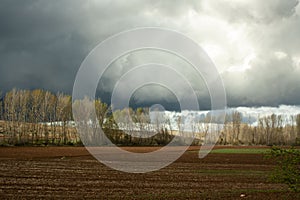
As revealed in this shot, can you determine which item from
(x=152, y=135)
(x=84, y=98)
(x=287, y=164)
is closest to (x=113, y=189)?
(x=287, y=164)

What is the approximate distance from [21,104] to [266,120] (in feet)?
414

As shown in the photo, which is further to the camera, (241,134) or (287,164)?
(241,134)

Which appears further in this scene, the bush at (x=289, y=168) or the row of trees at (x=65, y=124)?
the row of trees at (x=65, y=124)

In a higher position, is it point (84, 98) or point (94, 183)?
point (84, 98)

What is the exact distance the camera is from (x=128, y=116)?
14800 centimetres

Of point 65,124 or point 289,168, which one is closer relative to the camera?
point 289,168

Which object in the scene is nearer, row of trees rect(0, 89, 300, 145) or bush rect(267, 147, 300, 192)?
bush rect(267, 147, 300, 192)

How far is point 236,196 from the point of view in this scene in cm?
2025

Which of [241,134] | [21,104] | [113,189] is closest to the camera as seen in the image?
[113,189]

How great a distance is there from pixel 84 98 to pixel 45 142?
2617cm

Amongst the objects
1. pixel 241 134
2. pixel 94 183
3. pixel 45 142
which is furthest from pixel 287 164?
pixel 241 134

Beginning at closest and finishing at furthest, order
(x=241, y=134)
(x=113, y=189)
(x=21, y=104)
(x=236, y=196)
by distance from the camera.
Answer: (x=236, y=196) < (x=113, y=189) < (x=21, y=104) < (x=241, y=134)

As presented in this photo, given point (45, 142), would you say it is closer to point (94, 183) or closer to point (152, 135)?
point (152, 135)

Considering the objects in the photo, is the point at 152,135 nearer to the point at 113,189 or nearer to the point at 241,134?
the point at 241,134
